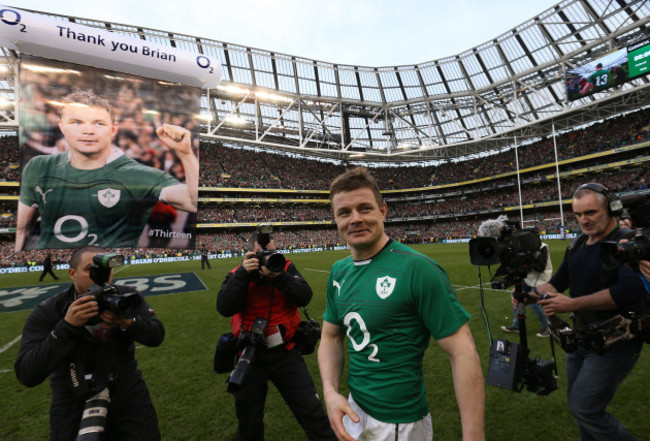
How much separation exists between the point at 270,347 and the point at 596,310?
8.19 feet

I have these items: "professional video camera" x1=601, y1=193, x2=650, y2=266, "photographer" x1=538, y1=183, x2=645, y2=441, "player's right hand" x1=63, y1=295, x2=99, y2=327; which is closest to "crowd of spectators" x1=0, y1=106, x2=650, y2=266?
"player's right hand" x1=63, y1=295, x2=99, y2=327

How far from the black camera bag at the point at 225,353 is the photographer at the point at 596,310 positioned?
2403 millimetres

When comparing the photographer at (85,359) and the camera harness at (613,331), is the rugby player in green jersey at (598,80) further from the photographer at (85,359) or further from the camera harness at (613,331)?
the photographer at (85,359)

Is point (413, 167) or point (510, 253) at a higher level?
point (413, 167)

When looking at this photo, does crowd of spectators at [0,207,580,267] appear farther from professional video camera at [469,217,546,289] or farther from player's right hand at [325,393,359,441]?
player's right hand at [325,393,359,441]

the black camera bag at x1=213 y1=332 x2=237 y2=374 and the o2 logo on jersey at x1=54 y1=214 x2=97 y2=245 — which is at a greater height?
the o2 logo on jersey at x1=54 y1=214 x2=97 y2=245

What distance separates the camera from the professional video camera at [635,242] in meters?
1.58

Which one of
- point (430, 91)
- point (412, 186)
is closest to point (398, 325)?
point (430, 91)

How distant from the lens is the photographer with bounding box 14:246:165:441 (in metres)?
1.77

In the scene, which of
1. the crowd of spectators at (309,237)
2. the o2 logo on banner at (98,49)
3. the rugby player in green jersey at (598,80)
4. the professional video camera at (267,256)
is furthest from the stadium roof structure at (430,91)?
A: the professional video camera at (267,256)

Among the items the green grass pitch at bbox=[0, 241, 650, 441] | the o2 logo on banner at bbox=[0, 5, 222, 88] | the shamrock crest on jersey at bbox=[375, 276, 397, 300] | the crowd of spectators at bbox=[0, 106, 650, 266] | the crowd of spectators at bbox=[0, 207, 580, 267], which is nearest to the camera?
the shamrock crest on jersey at bbox=[375, 276, 397, 300]

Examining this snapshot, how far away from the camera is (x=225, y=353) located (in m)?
2.54

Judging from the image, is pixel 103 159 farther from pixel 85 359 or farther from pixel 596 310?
pixel 596 310

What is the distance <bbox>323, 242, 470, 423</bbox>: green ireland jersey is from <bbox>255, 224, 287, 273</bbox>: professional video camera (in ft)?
3.43
